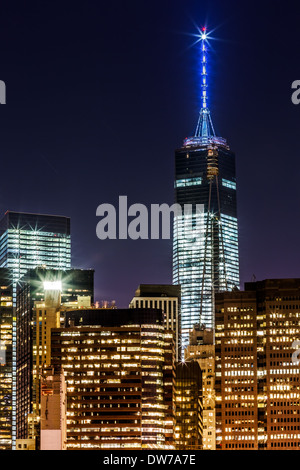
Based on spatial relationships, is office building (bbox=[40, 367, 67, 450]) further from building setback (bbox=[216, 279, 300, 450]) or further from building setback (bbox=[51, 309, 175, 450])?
building setback (bbox=[216, 279, 300, 450])

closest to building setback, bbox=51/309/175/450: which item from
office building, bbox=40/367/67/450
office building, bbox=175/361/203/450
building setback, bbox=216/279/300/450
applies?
office building, bbox=175/361/203/450

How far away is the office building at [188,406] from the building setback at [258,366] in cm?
384

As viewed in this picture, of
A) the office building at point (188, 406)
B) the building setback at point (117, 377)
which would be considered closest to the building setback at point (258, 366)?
the office building at point (188, 406)

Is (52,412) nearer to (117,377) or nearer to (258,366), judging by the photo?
(117,377)

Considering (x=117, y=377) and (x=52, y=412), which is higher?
(x=117, y=377)

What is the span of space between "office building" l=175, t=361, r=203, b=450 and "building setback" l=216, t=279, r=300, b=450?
151 inches

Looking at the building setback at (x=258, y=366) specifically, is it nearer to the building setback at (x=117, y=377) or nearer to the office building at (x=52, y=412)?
the building setback at (x=117, y=377)

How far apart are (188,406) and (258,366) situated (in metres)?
13.8

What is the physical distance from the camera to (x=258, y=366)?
178m

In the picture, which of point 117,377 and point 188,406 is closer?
point 117,377

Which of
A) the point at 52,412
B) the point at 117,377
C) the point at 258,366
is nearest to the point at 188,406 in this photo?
the point at 258,366

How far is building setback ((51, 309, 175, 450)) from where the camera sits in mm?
167250
